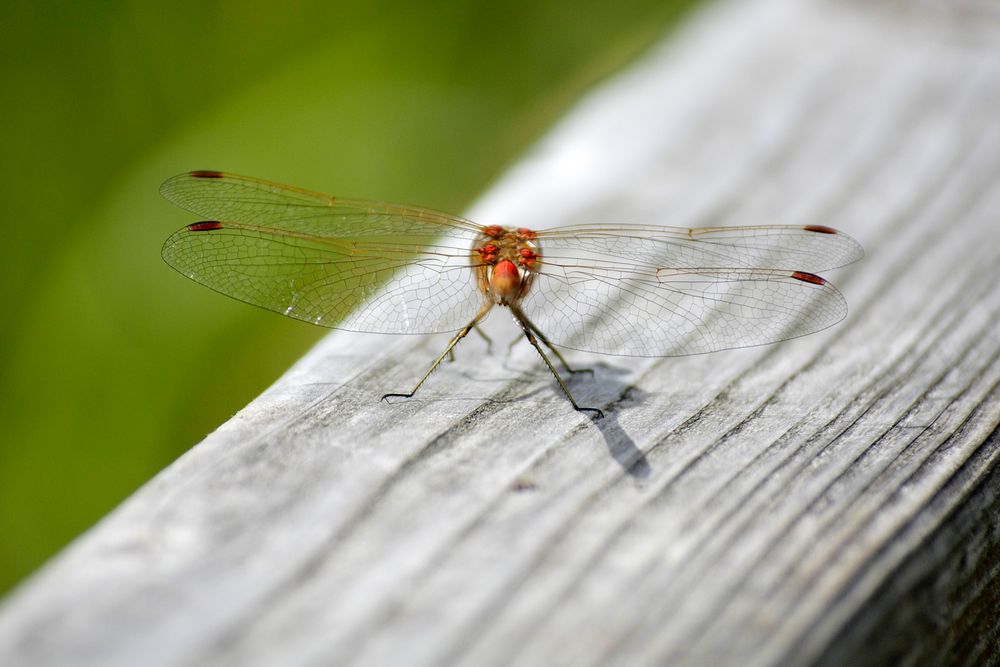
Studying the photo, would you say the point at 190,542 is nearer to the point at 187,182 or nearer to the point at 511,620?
the point at 511,620

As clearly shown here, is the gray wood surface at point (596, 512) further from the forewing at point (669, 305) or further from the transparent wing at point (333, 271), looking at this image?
the transparent wing at point (333, 271)

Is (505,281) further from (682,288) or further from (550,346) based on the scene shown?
(682,288)

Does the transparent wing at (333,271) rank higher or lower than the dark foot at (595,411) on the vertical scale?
higher

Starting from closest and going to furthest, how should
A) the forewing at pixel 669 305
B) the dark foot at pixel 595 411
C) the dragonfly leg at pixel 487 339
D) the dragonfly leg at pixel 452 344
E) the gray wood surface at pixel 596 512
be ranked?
1. the gray wood surface at pixel 596 512
2. the dark foot at pixel 595 411
3. the dragonfly leg at pixel 452 344
4. the forewing at pixel 669 305
5. the dragonfly leg at pixel 487 339

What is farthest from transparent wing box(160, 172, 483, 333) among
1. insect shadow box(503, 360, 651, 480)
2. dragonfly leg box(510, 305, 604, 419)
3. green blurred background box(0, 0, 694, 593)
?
green blurred background box(0, 0, 694, 593)

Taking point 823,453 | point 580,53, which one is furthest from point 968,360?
point 580,53

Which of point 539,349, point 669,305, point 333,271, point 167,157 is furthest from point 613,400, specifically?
point 167,157

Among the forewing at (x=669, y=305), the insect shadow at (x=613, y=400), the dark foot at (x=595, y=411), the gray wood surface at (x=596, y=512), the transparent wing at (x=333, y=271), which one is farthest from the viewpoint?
the transparent wing at (x=333, y=271)

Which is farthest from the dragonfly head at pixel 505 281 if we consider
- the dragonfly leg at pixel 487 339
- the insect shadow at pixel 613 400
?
the insect shadow at pixel 613 400
